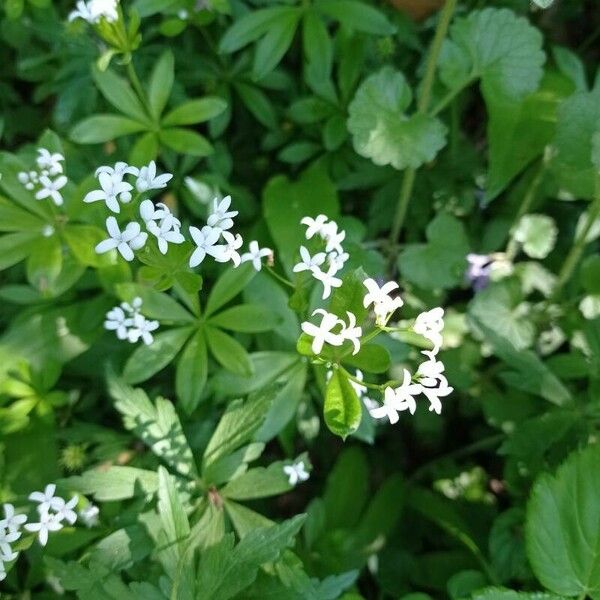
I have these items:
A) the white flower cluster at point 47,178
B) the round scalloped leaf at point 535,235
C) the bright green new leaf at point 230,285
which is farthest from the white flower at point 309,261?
the round scalloped leaf at point 535,235

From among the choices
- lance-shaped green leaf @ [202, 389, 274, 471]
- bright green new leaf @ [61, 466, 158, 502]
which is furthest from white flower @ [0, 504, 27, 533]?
lance-shaped green leaf @ [202, 389, 274, 471]

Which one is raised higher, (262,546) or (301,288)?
(301,288)

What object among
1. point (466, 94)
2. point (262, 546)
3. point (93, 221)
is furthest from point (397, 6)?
point (262, 546)

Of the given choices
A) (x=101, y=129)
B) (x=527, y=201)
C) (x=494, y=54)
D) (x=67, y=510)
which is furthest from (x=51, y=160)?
(x=527, y=201)

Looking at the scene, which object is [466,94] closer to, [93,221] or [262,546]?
[93,221]

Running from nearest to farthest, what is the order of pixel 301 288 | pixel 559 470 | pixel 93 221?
pixel 301 288
pixel 559 470
pixel 93 221

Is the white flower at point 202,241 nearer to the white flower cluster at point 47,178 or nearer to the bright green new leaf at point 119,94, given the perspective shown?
the white flower cluster at point 47,178

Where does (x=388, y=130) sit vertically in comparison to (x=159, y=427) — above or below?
above

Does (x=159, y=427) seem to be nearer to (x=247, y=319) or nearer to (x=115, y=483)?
(x=115, y=483)
